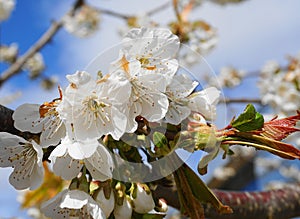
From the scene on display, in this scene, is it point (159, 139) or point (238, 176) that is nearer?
point (159, 139)

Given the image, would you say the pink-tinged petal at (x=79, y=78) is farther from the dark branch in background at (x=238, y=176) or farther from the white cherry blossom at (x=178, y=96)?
the dark branch in background at (x=238, y=176)

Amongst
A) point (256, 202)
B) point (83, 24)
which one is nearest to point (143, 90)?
point (256, 202)

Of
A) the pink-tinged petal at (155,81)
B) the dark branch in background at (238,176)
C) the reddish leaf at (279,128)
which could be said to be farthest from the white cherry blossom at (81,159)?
the dark branch in background at (238,176)

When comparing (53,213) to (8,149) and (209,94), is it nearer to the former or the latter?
(8,149)

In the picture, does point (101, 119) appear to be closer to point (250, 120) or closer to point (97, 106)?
point (97, 106)

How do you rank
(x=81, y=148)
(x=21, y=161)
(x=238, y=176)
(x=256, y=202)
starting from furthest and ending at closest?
(x=238, y=176) < (x=256, y=202) < (x=21, y=161) < (x=81, y=148)

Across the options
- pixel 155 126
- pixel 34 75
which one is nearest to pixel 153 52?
pixel 155 126

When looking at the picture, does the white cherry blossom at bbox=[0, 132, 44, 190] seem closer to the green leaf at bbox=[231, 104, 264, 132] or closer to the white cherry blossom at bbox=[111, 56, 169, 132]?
the white cherry blossom at bbox=[111, 56, 169, 132]
